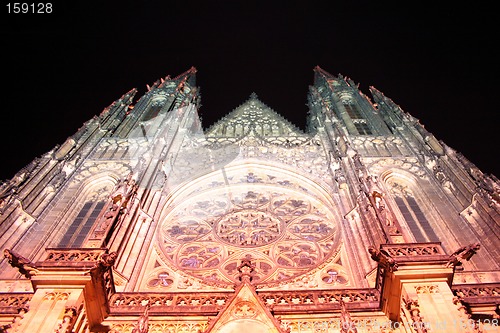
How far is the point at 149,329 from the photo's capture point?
9281 millimetres

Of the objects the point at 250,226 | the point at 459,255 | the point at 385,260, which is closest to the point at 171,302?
the point at 385,260

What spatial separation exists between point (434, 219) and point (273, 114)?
39.9ft

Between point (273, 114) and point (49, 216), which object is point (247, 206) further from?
point (273, 114)

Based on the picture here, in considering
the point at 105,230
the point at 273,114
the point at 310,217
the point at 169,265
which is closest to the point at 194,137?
the point at 273,114

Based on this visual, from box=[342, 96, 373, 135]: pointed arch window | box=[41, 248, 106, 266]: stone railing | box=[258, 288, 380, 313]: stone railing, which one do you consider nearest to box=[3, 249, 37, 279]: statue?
box=[41, 248, 106, 266]: stone railing

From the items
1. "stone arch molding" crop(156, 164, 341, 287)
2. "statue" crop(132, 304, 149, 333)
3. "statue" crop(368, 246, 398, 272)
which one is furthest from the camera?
"stone arch molding" crop(156, 164, 341, 287)

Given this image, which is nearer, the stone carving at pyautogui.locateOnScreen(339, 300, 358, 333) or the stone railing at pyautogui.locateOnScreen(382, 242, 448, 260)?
the stone carving at pyautogui.locateOnScreen(339, 300, 358, 333)

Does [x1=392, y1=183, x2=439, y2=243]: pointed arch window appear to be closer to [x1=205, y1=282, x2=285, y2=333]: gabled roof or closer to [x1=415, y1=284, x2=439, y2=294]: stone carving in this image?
[x1=415, y1=284, x2=439, y2=294]: stone carving

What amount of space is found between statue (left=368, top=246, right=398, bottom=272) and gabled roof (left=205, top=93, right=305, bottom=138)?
38.7 ft

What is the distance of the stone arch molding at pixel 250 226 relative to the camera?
12742mm

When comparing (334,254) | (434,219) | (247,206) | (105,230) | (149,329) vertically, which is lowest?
(149,329)

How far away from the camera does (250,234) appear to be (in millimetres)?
14266

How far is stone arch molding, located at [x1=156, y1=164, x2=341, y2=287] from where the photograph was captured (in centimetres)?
1274

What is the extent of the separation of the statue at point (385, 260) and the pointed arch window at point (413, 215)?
4.52 metres
